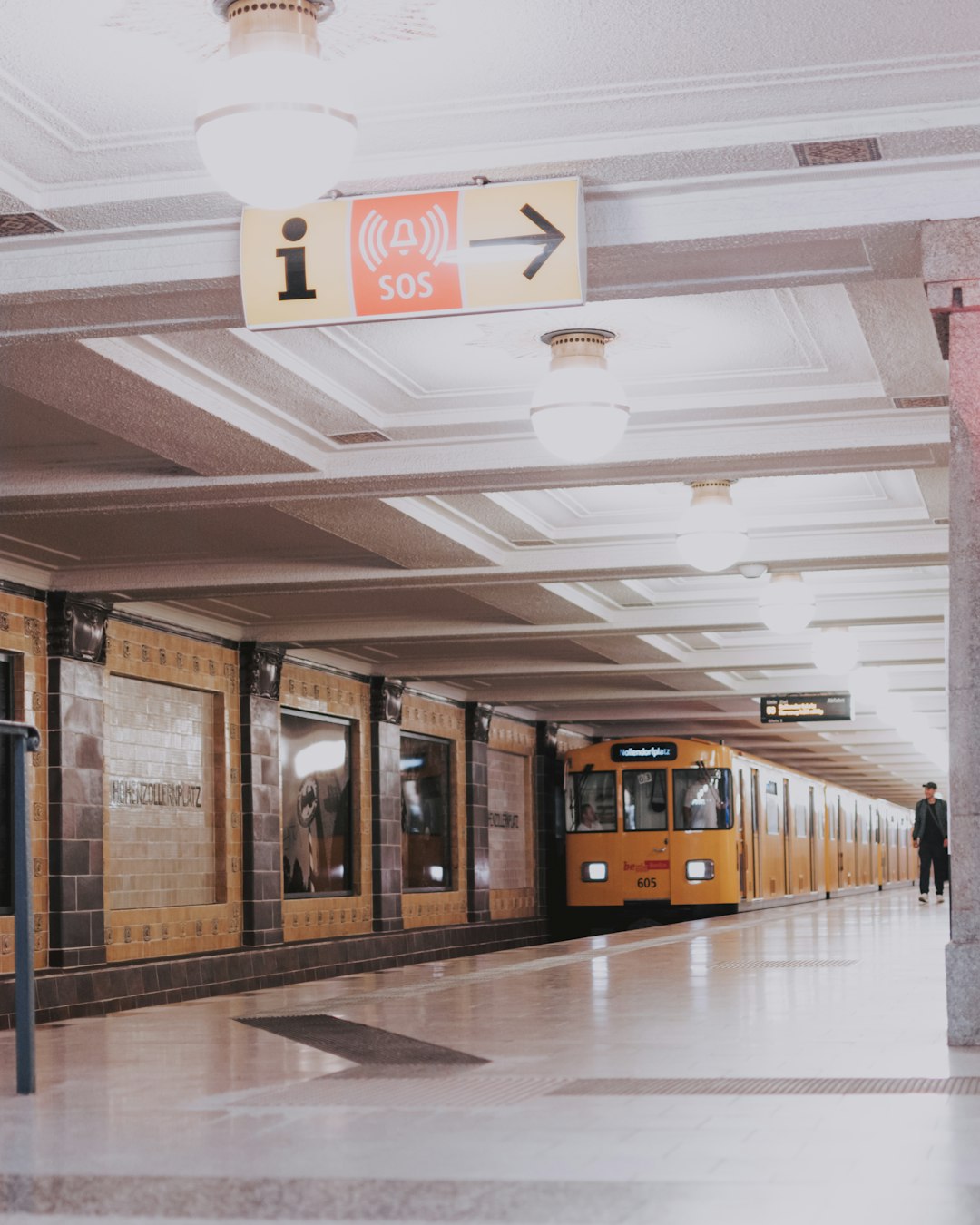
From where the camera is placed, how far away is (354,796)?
2170 centimetres

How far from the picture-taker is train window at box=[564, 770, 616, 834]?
26031 millimetres

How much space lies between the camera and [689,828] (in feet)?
82.9

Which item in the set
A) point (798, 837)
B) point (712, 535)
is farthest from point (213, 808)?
point (798, 837)

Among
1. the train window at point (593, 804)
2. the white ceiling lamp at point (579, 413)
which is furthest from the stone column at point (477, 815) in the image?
the white ceiling lamp at point (579, 413)

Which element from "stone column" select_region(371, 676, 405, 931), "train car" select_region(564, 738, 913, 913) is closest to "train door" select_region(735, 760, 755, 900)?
"train car" select_region(564, 738, 913, 913)

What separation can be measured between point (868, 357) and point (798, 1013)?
11.4 feet

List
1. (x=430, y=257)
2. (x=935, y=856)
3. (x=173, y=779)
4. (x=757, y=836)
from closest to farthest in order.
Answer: (x=430, y=257) < (x=173, y=779) < (x=935, y=856) < (x=757, y=836)

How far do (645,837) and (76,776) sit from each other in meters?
12.4

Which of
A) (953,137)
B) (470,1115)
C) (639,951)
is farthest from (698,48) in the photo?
(639,951)

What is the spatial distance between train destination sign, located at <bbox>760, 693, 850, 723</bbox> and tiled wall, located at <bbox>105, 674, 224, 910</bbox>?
8.37m

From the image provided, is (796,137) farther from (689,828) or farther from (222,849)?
(689,828)

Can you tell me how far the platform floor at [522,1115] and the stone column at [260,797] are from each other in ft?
26.4

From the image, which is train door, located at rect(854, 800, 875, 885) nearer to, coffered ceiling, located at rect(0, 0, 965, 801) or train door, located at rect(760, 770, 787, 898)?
train door, located at rect(760, 770, 787, 898)

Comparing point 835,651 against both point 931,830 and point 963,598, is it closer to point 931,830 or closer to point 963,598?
point 931,830
